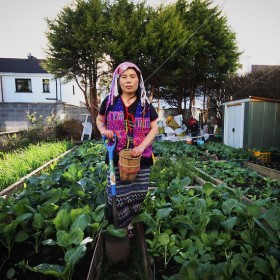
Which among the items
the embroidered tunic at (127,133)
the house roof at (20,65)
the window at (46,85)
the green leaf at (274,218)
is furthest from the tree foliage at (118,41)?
the house roof at (20,65)

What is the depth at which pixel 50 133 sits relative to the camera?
9.50 m

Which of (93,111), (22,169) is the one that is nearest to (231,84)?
(93,111)

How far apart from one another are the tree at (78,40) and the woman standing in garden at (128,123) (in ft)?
33.2

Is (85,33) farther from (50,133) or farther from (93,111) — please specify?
(50,133)

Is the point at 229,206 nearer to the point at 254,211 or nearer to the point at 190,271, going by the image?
the point at 254,211

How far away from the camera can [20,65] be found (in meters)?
24.3

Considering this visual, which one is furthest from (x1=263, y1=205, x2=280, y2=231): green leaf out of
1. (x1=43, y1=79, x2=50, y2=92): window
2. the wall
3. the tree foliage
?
(x1=43, y1=79, x2=50, y2=92): window

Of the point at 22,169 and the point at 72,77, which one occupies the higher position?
the point at 72,77

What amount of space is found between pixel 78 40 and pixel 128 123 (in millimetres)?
10596

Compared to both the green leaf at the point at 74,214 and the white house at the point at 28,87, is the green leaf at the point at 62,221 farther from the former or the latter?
the white house at the point at 28,87

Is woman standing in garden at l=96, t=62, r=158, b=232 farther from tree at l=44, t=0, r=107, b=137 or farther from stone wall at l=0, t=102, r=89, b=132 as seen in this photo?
stone wall at l=0, t=102, r=89, b=132

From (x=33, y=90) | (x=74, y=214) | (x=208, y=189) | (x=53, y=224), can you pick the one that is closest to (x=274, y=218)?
(x=208, y=189)

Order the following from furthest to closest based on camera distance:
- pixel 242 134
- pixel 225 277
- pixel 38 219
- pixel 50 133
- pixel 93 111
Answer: pixel 93 111 < pixel 50 133 < pixel 242 134 < pixel 38 219 < pixel 225 277

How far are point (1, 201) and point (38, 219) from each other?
48cm
